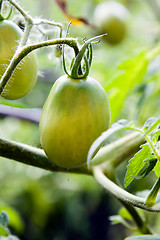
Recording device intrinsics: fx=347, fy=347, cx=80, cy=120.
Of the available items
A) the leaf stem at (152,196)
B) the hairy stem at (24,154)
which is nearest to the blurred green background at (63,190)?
the hairy stem at (24,154)

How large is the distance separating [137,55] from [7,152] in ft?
1.36

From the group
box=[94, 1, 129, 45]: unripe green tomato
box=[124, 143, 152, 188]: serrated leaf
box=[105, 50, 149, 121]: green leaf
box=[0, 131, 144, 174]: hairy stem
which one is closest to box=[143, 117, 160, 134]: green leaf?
box=[124, 143, 152, 188]: serrated leaf

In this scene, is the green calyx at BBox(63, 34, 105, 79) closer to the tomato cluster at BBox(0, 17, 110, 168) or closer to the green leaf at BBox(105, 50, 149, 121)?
the tomato cluster at BBox(0, 17, 110, 168)

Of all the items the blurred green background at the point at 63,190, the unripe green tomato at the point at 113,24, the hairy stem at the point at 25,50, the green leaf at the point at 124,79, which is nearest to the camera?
the hairy stem at the point at 25,50

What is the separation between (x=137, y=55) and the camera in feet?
2.34

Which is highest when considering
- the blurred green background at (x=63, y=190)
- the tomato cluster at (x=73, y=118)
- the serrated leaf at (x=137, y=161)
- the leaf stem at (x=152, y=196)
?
the tomato cluster at (x=73, y=118)

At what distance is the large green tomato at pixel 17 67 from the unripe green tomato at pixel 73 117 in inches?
2.6

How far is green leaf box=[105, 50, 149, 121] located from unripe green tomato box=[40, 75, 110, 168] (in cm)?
32

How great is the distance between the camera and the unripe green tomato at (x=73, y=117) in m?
0.34

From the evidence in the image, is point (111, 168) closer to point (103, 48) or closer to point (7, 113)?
point (7, 113)

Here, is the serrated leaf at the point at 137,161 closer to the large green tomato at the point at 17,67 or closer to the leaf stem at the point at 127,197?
the leaf stem at the point at 127,197

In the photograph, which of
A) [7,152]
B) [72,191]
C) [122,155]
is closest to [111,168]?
[122,155]

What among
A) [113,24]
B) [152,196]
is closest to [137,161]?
[152,196]

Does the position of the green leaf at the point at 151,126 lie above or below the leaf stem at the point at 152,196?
above
